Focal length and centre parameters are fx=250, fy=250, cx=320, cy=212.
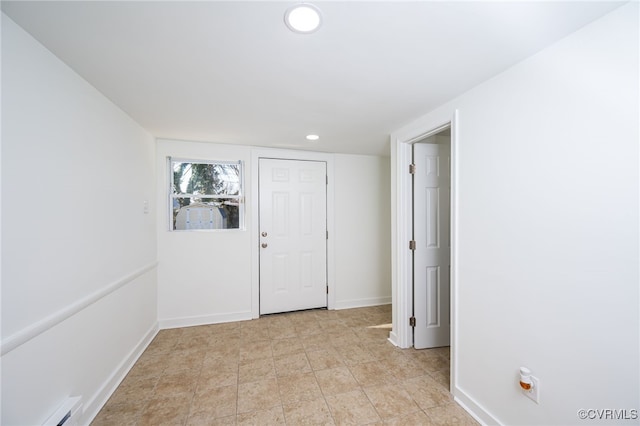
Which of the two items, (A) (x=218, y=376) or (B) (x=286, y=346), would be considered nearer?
(A) (x=218, y=376)

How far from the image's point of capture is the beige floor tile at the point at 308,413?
5.16ft

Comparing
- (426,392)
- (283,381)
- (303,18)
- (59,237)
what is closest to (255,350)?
(283,381)

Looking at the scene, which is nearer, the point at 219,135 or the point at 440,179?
the point at 440,179

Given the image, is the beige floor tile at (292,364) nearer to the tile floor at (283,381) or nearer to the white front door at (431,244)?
the tile floor at (283,381)

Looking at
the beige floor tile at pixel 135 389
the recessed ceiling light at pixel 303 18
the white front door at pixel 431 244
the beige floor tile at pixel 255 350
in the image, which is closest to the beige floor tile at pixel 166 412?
the beige floor tile at pixel 135 389

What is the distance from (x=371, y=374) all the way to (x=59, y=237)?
7.47 feet

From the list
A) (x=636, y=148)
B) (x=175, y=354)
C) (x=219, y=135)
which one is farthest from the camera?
(x=219, y=135)

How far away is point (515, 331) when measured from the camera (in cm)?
139

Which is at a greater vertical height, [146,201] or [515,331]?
[146,201]

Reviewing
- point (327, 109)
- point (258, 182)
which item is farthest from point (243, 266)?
point (327, 109)

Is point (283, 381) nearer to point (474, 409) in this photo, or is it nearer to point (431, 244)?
point (474, 409)

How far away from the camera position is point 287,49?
123 cm

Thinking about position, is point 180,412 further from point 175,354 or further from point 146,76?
point 146,76

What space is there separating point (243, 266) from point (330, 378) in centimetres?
167
